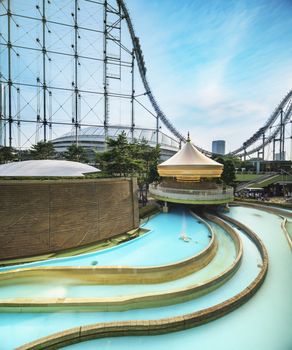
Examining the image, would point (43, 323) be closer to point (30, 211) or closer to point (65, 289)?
point (65, 289)

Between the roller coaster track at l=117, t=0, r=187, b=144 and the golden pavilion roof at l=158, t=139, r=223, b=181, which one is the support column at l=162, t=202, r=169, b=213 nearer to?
the golden pavilion roof at l=158, t=139, r=223, b=181

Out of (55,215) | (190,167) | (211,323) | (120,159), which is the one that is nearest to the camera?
(211,323)

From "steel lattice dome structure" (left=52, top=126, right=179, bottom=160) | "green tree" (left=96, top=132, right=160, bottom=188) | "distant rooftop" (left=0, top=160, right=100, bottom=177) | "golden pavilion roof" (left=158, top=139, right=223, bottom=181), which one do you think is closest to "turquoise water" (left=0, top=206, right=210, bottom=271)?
"golden pavilion roof" (left=158, top=139, right=223, bottom=181)

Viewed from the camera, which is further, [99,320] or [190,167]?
[190,167]

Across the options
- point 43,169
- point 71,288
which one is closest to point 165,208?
point 43,169

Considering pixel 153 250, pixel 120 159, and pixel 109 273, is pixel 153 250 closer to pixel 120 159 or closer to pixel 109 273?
pixel 109 273

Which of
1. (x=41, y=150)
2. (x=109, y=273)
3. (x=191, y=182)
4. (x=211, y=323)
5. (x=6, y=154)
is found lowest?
(x=211, y=323)

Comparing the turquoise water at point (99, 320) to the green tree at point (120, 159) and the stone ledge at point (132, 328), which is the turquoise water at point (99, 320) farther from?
the green tree at point (120, 159)

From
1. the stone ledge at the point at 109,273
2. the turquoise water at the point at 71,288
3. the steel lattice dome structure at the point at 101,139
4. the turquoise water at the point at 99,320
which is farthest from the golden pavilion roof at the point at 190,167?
the steel lattice dome structure at the point at 101,139
